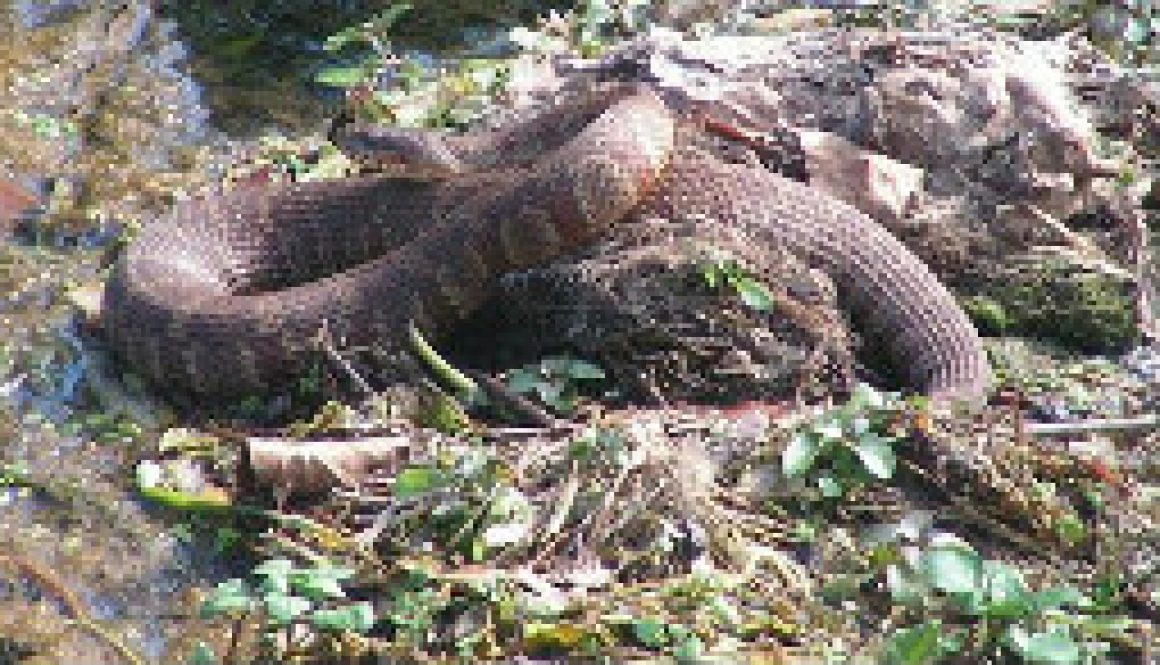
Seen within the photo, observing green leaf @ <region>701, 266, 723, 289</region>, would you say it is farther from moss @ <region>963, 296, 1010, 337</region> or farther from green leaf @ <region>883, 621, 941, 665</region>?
green leaf @ <region>883, 621, 941, 665</region>

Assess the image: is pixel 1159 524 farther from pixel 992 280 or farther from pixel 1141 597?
pixel 992 280

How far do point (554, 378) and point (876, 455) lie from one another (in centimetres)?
119

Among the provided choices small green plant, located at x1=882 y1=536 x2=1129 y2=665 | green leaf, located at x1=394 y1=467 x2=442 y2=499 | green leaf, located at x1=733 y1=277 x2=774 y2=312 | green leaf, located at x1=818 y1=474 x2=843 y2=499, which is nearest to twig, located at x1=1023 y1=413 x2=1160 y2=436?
green leaf, located at x1=818 y1=474 x2=843 y2=499

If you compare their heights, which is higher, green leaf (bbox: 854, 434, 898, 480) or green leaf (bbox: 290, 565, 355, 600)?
green leaf (bbox: 854, 434, 898, 480)

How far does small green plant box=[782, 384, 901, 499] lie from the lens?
184 inches

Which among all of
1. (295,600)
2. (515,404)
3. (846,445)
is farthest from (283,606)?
(846,445)

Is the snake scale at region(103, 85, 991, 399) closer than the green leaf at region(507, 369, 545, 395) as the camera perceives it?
No

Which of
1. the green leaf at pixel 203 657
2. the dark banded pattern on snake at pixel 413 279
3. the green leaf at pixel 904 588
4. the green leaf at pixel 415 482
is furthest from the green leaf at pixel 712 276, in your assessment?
the green leaf at pixel 203 657

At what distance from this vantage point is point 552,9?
328 inches

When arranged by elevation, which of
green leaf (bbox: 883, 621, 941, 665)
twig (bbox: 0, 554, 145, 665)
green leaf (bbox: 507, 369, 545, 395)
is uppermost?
green leaf (bbox: 883, 621, 941, 665)

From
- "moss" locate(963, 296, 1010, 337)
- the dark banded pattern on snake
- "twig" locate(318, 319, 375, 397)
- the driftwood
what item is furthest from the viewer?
"moss" locate(963, 296, 1010, 337)

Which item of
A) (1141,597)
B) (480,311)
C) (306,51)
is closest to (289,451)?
(480,311)

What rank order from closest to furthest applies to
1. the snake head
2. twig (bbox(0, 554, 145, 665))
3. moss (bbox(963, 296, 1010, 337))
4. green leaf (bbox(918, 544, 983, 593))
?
green leaf (bbox(918, 544, 983, 593)) → twig (bbox(0, 554, 145, 665)) → moss (bbox(963, 296, 1010, 337)) → the snake head

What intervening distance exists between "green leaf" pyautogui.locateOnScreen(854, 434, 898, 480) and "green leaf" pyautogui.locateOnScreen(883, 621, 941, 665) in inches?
24.7
